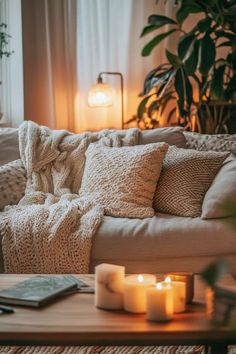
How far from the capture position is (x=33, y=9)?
A: 164 inches

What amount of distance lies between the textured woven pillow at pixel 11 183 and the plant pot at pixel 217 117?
4.81 feet

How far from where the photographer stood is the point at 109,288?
5.05ft

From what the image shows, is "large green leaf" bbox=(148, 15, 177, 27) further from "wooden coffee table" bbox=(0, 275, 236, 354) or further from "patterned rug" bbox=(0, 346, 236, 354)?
"wooden coffee table" bbox=(0, 275, 236, 354)

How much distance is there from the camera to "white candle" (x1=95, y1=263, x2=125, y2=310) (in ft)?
5.04

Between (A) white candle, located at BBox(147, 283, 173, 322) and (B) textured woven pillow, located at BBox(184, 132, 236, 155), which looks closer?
(A) white candle, located at BBox(147, 283, 173, 322)

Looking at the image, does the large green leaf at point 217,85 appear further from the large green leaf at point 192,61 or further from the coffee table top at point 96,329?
the coffee table top at point 96,329

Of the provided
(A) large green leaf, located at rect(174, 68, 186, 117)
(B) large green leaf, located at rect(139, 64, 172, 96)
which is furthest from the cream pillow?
(B) large green leaf, located at rect(139, 64, 172, 96)

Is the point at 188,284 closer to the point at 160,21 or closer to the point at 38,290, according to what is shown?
the point at 38,290

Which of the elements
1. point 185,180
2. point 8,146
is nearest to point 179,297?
point 185,180

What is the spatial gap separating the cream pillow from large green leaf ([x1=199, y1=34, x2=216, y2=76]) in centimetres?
91

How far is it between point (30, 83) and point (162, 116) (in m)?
Answer: 1.00

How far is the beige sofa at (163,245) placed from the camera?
238cm

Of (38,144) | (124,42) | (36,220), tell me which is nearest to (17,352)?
(36,220)

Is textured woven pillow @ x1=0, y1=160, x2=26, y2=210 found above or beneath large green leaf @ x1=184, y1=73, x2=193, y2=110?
beneath
